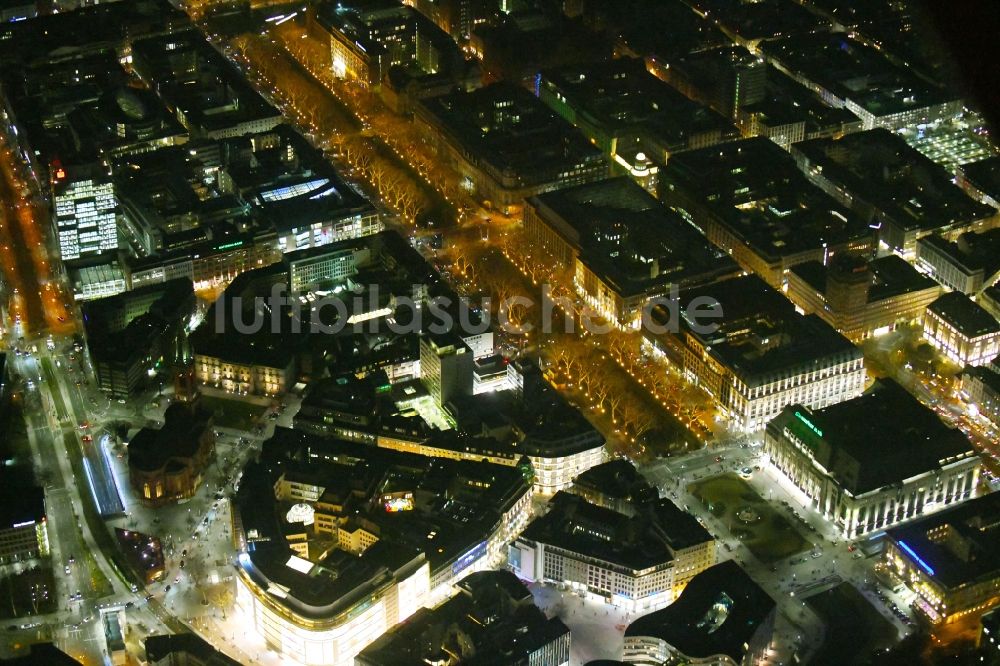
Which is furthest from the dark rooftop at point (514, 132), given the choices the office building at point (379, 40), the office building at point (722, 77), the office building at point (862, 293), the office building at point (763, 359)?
the office building at point (862, 293)

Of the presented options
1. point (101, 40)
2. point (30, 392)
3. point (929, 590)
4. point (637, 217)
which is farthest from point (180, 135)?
point (929, 590)

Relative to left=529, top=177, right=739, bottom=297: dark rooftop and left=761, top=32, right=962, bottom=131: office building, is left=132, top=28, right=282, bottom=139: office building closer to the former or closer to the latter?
left=529, top=177, right=739, bottom=297: dark rooftop

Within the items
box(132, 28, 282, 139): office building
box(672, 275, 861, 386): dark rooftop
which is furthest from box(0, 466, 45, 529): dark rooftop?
box(132, 28, 282, 139): office building

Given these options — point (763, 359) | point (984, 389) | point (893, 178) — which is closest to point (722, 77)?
point (893, 178)

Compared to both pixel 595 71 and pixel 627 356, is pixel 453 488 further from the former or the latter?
pixel 595 71

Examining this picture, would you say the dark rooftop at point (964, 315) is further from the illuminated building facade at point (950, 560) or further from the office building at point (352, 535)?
the office building at point (352, 535)

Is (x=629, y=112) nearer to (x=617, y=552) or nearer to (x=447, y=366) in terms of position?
(x=447, y=366)
